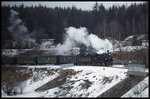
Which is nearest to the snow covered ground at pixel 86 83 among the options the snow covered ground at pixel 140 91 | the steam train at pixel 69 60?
the snow covered ground at pixel 140 91

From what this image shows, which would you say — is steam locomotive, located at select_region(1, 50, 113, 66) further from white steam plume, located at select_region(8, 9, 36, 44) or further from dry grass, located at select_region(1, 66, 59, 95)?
white steam plume, located at select_region(8, 9, 36, 44)

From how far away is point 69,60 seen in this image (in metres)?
36.8

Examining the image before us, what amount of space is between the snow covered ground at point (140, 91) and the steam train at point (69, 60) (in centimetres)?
1155

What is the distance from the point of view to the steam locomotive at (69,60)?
99.7 ft

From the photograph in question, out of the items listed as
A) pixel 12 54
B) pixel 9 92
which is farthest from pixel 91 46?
pixel 12 54

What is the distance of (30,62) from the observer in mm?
40438

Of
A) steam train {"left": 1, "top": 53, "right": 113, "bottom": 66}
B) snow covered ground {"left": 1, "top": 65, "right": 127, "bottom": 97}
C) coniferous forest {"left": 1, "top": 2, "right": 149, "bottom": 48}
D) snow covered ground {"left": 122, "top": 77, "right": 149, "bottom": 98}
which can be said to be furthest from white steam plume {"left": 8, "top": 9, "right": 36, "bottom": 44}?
snow covered ground {"left": 122, "top": 77, "right": 149, "bottom": 98}

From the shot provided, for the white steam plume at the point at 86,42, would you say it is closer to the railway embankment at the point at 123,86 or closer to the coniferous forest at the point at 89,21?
the coniferous forest at the point at 89,21

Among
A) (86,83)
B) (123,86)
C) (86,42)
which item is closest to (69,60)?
(86,42)

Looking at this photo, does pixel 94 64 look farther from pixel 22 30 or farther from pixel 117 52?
pixel 22 30

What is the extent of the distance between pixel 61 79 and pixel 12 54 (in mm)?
30202

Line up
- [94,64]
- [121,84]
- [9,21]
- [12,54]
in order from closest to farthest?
1. [121,84]
2. [94,64]
3. [12,54]
4. [9,21]

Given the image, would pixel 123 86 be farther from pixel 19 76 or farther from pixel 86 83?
pixel 19 76

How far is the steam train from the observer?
3038 centimetres
